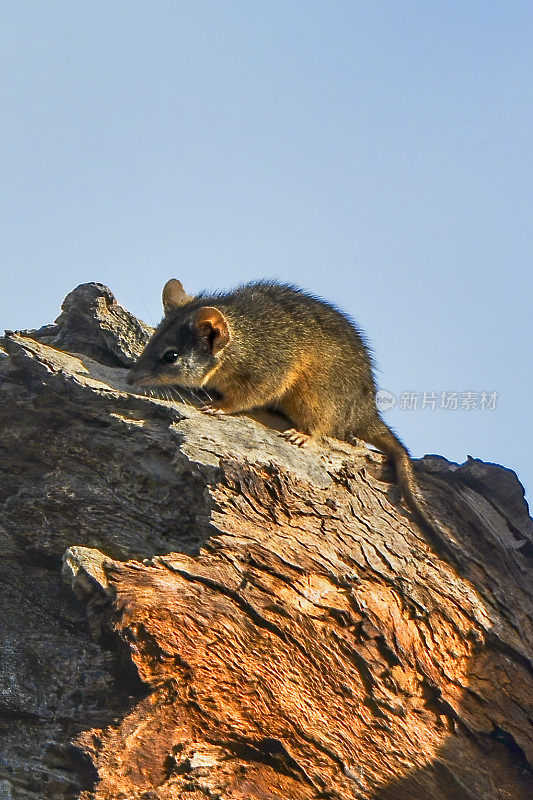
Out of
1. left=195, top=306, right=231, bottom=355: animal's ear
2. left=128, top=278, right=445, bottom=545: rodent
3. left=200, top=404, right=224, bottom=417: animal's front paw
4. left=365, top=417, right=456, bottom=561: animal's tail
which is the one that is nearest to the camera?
left=365, top=417, right=456, bottom=561: animal's tail

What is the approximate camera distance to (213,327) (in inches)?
305

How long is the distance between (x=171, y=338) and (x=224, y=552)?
10.1ft

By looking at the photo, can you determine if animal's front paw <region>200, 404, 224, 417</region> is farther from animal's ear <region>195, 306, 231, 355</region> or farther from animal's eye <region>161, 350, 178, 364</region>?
animal's ear <region>195, 306, 231, 355</region>

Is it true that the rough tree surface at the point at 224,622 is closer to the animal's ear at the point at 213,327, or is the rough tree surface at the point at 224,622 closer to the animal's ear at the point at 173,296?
the animal's ear at the point at 213,327

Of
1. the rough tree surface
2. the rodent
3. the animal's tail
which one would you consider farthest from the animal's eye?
the animal's tail

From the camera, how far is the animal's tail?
6.34m

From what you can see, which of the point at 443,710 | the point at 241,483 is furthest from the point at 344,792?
the point at 241,483

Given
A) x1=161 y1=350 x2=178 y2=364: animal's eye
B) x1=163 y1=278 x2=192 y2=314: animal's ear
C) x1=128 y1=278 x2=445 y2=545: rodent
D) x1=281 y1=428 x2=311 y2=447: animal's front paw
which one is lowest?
x1=281 y1=428 x2=311 y2=447: animal's front paw

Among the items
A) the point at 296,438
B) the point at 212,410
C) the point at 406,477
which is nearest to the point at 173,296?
the point at 212,410

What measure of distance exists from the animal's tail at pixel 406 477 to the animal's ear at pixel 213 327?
1.67 m

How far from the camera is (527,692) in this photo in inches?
228

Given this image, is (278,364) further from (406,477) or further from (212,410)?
(406,477)

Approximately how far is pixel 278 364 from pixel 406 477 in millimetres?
1792

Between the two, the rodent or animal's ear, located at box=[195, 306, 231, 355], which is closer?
the rodent
